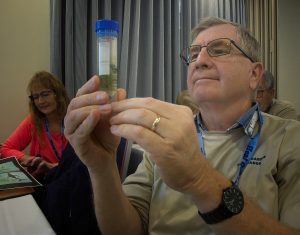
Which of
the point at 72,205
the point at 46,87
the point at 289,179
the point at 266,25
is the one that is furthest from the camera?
the point at 266,25

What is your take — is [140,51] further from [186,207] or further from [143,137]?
[143,137]

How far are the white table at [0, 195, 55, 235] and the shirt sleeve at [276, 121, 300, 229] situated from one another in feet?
2.53

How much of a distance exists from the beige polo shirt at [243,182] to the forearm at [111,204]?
0.37 ft

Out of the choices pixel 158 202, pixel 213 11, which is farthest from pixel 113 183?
pixel 213 11

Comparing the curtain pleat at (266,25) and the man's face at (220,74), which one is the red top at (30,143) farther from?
the curtain pleat at (266,25)

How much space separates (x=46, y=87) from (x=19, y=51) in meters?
0.58

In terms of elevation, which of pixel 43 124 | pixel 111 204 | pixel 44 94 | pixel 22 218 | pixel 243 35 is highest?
pixel 243 35

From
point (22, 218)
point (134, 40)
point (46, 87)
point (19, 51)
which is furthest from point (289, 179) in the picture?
point (19, 51)

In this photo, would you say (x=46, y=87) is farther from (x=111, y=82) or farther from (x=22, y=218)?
(x=111, y=82)

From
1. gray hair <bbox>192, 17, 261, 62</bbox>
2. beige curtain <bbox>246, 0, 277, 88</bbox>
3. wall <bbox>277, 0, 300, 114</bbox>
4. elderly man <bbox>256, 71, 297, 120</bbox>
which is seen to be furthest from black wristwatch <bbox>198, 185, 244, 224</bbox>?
wall <bbox>277, 0, 300, 114</bbox>

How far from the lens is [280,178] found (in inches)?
37.9

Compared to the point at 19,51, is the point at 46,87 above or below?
below

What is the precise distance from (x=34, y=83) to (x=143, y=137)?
6.59 ft

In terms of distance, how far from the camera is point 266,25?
4191 mm
